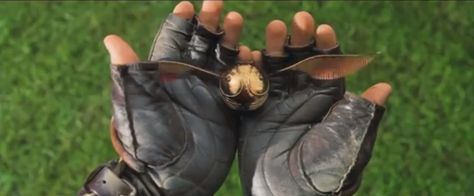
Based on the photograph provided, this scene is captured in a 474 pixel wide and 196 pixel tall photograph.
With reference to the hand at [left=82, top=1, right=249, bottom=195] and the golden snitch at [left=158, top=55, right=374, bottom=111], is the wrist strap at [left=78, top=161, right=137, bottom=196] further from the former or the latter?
the golden snitch at [left=158, top=55, right=374, bottom=111]

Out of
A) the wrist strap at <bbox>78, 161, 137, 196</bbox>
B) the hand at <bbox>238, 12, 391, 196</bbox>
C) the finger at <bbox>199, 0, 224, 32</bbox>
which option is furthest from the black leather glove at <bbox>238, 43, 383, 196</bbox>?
the wrist strap at <bbox>78, 161, 137, 196</bbox>

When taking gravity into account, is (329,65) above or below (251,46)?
above

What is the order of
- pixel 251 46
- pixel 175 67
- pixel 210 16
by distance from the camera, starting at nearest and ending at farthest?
pixel 175 67 < pixel 210 16 < pixel 251 46

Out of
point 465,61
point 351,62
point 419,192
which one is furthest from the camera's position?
point 465,61

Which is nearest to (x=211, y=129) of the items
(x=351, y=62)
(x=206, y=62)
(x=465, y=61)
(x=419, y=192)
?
(x=206, y=62)

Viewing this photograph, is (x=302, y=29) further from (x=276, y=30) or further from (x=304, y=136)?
(x=304, y=136)

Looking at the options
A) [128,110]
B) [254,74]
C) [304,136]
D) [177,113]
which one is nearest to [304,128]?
[304,136]

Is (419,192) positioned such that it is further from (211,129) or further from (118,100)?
(118,100)
